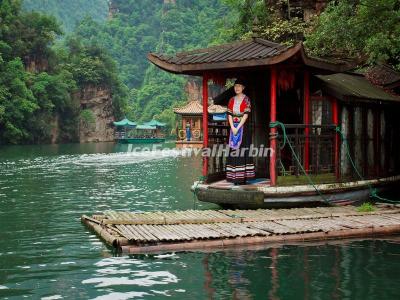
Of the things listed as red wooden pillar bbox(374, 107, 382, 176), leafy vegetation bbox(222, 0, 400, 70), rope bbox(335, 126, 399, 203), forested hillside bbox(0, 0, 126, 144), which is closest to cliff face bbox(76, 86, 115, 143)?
forested hillside bbox(0, 0, 126, 144)

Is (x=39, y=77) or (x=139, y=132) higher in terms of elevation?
(x=39, y=77)

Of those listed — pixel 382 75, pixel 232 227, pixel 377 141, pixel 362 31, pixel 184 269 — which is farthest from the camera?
pixel 382 75

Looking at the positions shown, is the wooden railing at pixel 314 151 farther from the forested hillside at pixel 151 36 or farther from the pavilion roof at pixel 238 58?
the forested hillside at pixel 151 36

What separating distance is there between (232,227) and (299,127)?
3508 millimetres

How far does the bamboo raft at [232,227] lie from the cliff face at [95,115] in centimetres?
7195

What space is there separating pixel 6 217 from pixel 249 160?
6.18m

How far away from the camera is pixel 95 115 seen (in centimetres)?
8581

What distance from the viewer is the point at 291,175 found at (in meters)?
12.6

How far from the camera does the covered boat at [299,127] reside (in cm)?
1225

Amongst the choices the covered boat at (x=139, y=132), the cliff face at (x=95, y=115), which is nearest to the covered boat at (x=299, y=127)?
the covered boat at (x=139, y=132)

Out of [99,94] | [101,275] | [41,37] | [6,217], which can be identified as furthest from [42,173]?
[99,94]

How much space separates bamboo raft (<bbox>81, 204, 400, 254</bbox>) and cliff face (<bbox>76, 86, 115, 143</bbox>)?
236 ft

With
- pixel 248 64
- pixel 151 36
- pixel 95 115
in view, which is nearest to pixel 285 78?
pixel 248 64

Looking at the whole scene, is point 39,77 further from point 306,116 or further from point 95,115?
point 306,116
